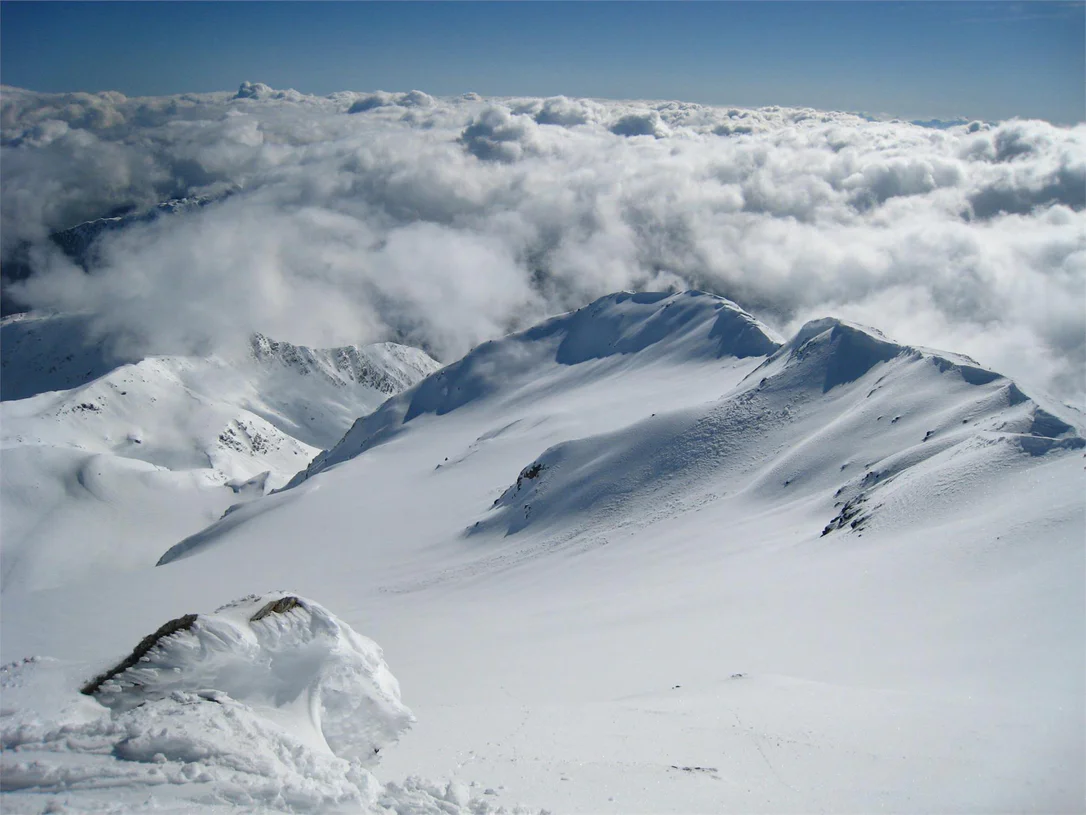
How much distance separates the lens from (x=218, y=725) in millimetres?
11180

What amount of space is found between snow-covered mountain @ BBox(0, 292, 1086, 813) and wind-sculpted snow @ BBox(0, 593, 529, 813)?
25 cm

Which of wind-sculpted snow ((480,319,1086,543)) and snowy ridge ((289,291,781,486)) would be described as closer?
wind-sculpted snow ((480,319,1086,543))

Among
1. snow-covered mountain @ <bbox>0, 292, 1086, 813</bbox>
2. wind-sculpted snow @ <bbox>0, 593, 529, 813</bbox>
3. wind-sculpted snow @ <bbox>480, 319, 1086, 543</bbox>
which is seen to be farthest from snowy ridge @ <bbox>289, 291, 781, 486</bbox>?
wind-sculpted snow @ <bbox>0, 593, 529, 813</bbox>

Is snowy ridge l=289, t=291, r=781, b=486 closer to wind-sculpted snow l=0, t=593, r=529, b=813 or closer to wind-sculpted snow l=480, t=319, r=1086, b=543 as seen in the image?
wind-sculpted snow l=480, t=319, r=1086, b=543

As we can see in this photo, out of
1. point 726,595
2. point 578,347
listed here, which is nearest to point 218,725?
point 726,595

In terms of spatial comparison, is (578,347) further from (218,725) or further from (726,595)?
(218,725)

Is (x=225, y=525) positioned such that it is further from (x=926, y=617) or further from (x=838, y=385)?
(x=926, y=617)

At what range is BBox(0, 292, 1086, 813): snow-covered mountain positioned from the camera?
12.6m

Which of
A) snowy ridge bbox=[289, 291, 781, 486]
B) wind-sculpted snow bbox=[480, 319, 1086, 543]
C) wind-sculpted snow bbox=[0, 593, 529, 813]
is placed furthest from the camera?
snowy ridge bbox=[289, 291, 781, 486]

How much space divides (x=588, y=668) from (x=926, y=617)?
1094 cm

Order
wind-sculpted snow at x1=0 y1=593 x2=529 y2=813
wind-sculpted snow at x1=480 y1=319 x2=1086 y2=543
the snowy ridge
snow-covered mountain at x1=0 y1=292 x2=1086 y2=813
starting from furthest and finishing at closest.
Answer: the snowy ridge
wind-sculpted snow at x1=480 y1=319 x2=1086 y2=543
snow-covered mountain at x1=0 y1=292 x2=1086 y2=813
wind-sculpted snow at x1=0 y1=593 x2=529 y2=813

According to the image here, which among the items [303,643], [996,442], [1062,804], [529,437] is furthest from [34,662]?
[529,437]

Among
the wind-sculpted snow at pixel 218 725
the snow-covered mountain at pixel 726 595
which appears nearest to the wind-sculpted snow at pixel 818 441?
the snow-covered mountain at pixel 726 595

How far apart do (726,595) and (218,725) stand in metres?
22.7
